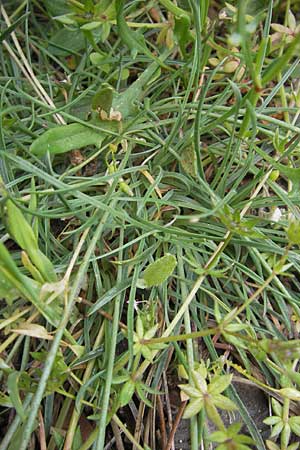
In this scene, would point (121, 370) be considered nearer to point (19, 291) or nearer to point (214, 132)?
point (19, 291)

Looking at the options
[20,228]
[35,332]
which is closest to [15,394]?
[35,332]

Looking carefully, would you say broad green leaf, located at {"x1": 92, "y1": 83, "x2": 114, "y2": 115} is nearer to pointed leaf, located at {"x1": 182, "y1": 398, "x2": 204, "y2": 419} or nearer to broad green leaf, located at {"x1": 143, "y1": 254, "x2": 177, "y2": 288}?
broad green leaf, located at {"x1": 143, "y1": 254, "x2": 177, "y2": 288}

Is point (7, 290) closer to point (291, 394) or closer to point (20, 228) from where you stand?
point (20, 228)

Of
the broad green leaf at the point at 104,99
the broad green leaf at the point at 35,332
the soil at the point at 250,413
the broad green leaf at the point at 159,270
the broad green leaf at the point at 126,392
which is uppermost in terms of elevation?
the broad green leaf at the point at 104,99

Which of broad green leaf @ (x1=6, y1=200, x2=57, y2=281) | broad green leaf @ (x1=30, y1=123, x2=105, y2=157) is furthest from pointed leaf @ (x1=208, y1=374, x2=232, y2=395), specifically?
broad green leaf @ (x1=30, y1=123, x2=105, y2=157)

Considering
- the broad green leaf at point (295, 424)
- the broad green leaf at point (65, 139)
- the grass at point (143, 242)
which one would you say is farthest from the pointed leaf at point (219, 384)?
the broad green leaf at point (65, 139)

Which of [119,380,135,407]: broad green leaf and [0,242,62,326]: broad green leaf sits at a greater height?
[0,242,62,326]: broad green leaf

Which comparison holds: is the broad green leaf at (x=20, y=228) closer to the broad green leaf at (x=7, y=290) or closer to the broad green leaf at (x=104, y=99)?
the broad green leaf at (x=7, y=290)
